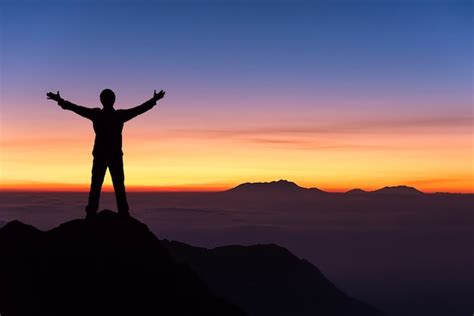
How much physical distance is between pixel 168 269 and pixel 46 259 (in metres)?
4.35

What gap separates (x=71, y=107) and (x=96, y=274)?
5.69 meters

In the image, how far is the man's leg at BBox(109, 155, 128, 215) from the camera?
20203mm

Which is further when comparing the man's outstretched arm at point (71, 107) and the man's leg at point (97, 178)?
the man's leg at point (97, 178)

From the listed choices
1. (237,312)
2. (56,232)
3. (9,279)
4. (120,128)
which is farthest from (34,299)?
(237,312)

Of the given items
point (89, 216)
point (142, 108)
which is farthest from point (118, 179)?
point (142, 108)

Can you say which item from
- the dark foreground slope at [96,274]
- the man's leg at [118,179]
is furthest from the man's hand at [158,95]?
the dark foreground slope at [96,274]

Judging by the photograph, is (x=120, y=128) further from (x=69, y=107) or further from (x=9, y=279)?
(x=9, y=279)

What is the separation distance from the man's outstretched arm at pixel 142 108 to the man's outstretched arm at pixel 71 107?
1147 millimetres

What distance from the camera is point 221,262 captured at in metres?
184

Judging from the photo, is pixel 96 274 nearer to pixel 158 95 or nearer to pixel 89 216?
pixel 89 216

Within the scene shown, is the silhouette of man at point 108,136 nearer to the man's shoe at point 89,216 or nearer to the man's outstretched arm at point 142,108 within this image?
the man's outstretched arm at point 142,108

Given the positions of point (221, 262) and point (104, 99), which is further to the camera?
point (221, 262)

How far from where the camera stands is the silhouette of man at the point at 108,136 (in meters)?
19.6

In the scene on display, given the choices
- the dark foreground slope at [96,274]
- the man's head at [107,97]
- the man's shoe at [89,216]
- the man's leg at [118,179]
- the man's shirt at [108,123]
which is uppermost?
the man's head at [107,97]
